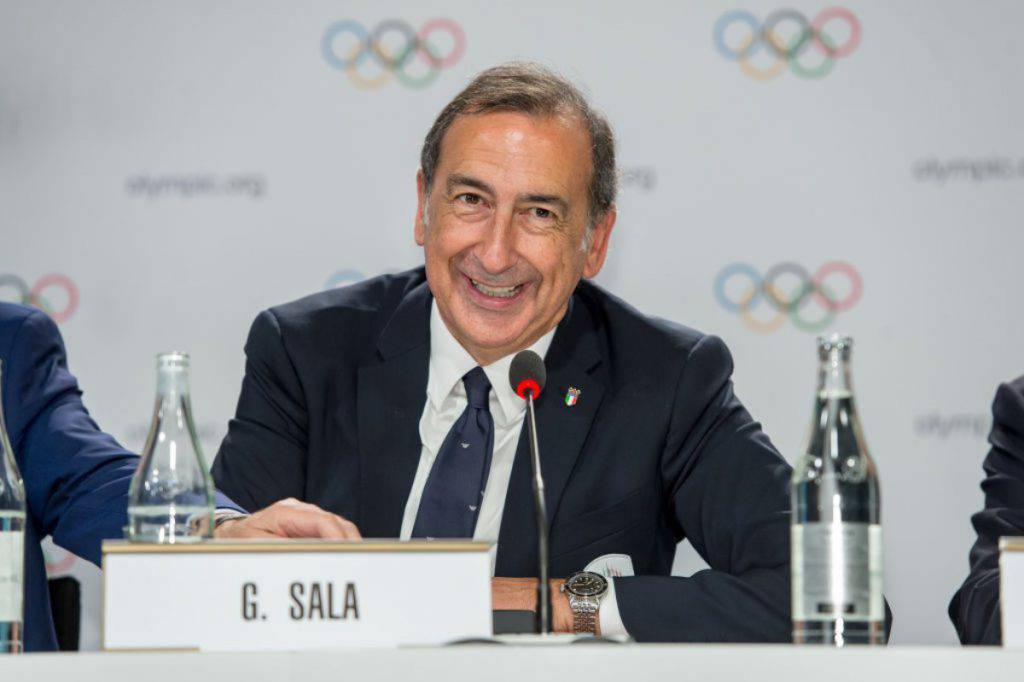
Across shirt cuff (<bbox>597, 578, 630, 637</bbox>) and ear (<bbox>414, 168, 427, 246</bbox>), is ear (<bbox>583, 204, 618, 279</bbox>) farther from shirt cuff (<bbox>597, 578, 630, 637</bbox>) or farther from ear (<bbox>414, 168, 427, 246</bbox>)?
shirt cuff (<bbox>597, 578, 630, 637</bbox>)

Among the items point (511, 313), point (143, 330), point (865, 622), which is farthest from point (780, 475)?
point (143, 330)

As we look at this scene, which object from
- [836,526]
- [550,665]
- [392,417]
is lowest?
[550,665]

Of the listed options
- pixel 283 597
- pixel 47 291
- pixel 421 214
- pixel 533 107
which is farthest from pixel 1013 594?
pixel 47 291

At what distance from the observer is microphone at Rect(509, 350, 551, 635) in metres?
1.75

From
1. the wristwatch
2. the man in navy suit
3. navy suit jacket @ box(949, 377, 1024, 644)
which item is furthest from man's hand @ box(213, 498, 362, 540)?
navy suit jacket @ box(949, 377, 1024, 644)

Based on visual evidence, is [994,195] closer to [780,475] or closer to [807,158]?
[807,158]

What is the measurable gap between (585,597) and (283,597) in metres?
0.97

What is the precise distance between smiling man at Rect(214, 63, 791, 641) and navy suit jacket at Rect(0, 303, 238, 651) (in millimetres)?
367

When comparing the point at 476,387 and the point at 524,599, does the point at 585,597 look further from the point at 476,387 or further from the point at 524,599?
the point at 476,387

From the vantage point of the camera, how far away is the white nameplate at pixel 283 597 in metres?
1.54

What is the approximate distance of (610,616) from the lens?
2410mm

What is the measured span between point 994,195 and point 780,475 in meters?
1.62

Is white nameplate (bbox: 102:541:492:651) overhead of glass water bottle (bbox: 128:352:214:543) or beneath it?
beneath

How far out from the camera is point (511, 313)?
2885mm
